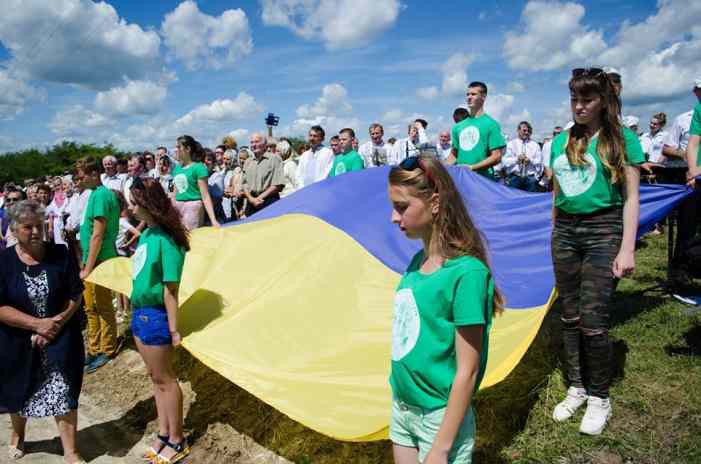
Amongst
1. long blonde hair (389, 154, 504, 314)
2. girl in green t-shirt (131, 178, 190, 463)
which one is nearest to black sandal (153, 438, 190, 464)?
girl in green t-shirt (131, 178, 190, 463)

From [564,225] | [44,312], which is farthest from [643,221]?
[44,312]

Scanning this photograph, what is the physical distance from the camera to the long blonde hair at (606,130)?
2449 mm

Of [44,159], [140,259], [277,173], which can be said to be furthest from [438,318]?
[44,159]

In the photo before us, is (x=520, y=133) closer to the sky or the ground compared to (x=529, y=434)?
closer to the sky

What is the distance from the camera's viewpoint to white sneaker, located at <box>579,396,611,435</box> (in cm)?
267

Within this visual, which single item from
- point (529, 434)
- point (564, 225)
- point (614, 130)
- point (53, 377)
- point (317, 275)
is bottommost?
point (529, 434)

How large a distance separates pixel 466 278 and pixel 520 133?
8335 mm

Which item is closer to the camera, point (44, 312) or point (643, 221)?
point (44, 312)

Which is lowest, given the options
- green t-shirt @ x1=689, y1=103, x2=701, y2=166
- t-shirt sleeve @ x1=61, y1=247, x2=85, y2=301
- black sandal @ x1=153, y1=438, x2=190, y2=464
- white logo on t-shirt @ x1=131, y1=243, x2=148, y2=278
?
black sandal @ x1=153, y1=438, x2=190, y2=464

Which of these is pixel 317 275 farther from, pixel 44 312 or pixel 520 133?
pixel 520 133

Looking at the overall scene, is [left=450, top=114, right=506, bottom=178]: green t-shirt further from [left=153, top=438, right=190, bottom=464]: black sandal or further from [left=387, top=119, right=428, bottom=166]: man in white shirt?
[left=153, top=438, right=190, bottom=464]: black sandal

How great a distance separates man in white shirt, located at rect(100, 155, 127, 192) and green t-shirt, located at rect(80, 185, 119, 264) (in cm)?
266

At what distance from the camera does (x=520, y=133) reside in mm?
9039

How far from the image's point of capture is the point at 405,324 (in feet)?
4.92
